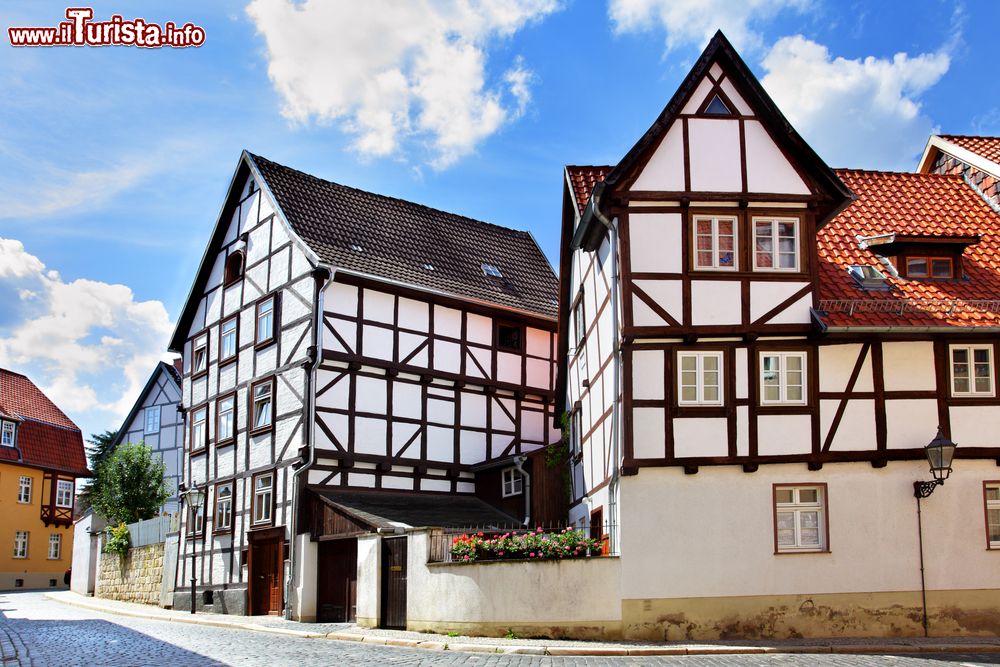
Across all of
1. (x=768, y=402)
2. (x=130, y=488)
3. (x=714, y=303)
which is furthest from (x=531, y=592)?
(x=130, y=488)

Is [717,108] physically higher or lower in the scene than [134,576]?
higher

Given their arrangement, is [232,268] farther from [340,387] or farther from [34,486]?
[34,486]

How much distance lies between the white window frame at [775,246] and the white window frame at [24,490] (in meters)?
46.8

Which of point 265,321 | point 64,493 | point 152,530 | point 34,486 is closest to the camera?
point 265,321

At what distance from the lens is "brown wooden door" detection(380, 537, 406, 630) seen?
2216 cm

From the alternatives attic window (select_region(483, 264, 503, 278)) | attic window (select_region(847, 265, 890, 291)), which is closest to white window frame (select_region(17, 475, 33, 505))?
attic window (select_region(483, 264, 503, 278))

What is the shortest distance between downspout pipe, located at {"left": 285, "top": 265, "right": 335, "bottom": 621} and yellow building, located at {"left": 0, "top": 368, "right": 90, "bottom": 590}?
33048 millimetres

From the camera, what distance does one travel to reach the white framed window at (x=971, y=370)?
20.5 metres

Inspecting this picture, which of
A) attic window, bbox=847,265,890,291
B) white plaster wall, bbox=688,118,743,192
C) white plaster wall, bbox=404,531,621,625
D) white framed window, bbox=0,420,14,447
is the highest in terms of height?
white plaster wall, bbox=688,118,743,192

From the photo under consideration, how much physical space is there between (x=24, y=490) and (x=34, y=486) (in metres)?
0.68

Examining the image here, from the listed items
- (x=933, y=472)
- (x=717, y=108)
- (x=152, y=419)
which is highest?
(x=717, y=108)

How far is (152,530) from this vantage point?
122ft

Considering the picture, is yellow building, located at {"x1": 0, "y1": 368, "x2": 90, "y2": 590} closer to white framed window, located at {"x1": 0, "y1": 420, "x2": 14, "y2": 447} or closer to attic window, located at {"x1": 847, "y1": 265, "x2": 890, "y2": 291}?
white framed window, located at {"x1": 0, "y1": 420, "x2": 14, "y2": 447}

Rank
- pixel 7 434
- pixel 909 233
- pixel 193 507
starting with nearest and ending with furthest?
pixel 909 233
pixel 193 507
pixel 7 434
